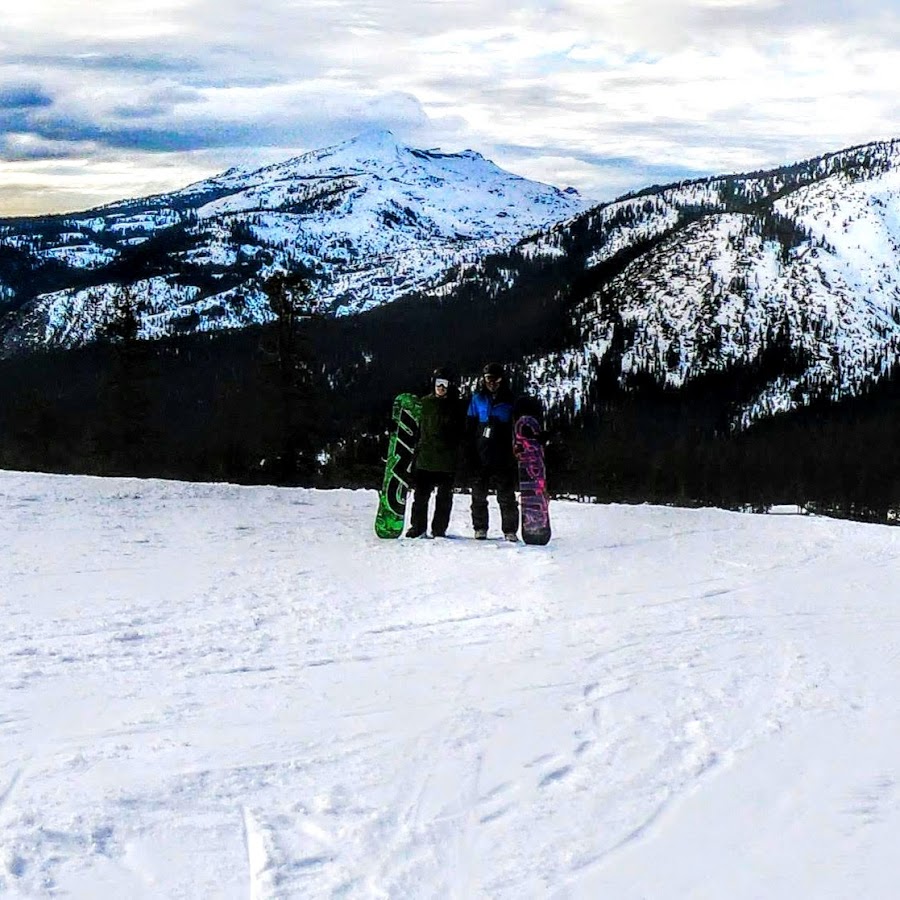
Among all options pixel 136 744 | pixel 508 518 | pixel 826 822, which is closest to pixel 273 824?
pixel 136 744

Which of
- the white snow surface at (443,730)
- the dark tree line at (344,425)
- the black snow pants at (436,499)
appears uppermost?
the dark tree line at (344,425)

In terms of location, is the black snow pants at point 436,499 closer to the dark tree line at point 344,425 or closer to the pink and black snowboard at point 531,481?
the pink and black snowboard at point 531,481

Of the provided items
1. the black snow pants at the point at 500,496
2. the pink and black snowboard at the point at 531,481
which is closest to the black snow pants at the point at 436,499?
the black snow pants at the point at 500,496

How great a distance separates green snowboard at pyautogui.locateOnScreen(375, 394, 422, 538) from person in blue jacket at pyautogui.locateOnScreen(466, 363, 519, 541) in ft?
2.61

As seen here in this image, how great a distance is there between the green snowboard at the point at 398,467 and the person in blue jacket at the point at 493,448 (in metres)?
0.80

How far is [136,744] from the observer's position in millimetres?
4883

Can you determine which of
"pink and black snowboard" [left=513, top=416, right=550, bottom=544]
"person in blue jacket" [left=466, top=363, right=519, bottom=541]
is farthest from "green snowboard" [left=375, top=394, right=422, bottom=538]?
"pink and black snowboard" [left=513, top=416, right=550, bottom=544]

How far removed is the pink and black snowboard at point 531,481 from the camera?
12258 mm

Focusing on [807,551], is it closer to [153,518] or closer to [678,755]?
[678,755]

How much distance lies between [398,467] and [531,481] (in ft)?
5.96

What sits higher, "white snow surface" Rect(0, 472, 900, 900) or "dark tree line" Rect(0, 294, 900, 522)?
"dark tree line" Rect(0, 294, 900, 522)

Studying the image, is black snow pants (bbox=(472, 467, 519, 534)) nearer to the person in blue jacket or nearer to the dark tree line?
the person in blue jacket

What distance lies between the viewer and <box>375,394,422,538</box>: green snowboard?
1267 cm

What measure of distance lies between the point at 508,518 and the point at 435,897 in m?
9.08
